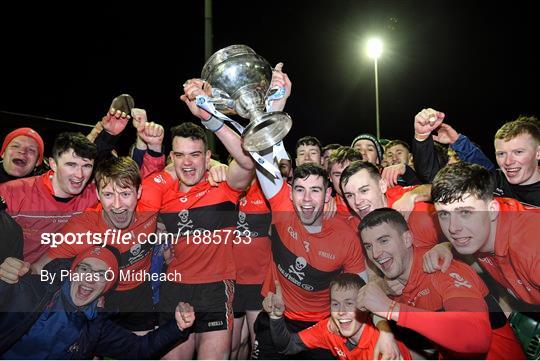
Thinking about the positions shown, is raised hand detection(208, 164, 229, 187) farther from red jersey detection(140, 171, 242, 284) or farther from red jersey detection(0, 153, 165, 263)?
red jersey detection(0, 153, 165, 263)

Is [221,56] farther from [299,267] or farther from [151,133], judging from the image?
[299,267]

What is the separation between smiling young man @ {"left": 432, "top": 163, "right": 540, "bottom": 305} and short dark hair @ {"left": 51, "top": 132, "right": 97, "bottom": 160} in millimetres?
2677

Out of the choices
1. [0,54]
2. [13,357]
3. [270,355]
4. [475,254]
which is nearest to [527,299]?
[475,254]

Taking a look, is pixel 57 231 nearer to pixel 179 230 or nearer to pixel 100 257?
pixel 100 257

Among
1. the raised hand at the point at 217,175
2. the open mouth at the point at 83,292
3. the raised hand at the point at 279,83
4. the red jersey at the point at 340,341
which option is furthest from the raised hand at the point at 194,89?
the red jersey at the point at 340,341

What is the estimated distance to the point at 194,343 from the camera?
391 centimetres

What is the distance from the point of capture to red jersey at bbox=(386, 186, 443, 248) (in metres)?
3.42

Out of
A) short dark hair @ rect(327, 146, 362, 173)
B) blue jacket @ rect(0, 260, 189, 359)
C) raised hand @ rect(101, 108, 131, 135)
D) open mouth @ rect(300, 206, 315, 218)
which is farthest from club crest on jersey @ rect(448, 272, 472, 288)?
raised hand @ rect(101, 108, 131, 135)

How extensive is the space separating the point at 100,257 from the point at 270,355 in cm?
165

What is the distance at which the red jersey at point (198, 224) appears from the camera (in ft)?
12.6

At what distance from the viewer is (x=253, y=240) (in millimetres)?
4223

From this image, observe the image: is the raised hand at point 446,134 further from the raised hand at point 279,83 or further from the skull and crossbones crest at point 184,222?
the skull and crossbones crest at point 184,222

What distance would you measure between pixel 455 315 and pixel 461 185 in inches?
33.4

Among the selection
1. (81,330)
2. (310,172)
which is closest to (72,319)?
(81,330)
